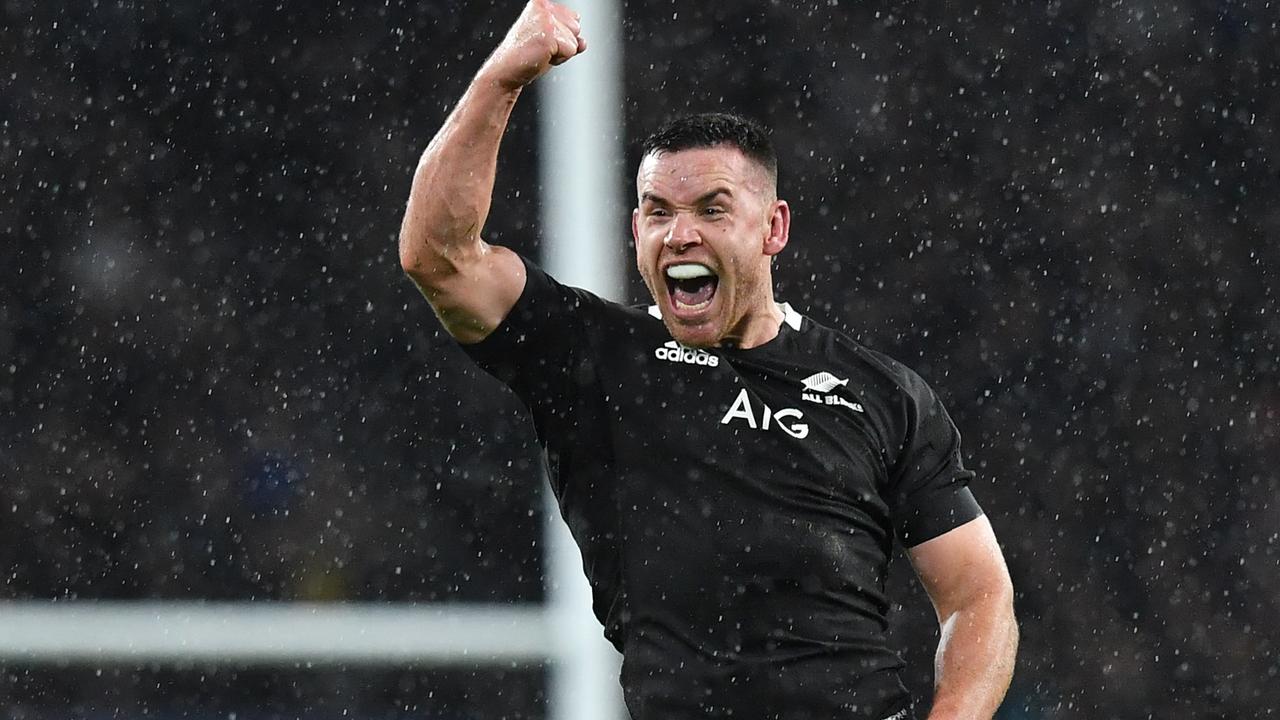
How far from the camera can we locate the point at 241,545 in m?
4.18

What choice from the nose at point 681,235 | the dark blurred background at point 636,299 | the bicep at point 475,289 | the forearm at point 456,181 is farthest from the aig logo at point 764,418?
the dark blurred background at point 636,299

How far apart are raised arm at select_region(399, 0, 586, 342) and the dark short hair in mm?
315

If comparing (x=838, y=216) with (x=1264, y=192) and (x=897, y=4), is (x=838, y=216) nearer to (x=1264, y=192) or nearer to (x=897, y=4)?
(x=897, y=4)

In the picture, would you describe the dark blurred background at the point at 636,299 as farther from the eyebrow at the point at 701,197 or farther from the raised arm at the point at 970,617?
the eyebrow at the point at 701,197

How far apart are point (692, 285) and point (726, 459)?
284 mm

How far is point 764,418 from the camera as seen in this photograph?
7.69 ft

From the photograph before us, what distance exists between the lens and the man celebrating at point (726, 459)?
2240mm

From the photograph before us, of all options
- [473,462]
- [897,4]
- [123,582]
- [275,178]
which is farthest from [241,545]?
[897,4]

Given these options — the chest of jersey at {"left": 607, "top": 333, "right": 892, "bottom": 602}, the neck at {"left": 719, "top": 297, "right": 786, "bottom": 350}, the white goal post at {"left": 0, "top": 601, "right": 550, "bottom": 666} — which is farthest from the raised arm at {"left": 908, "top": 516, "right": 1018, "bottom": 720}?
the white goal post at {"left": 0, "top": 601, "right": 550, "bottom": 666}

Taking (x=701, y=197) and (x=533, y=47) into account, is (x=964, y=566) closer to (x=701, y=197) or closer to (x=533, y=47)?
(x=701, y=197)

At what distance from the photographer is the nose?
2.34m

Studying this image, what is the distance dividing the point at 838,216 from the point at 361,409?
1249 mm

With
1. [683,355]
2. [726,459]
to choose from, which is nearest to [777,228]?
[683,355]

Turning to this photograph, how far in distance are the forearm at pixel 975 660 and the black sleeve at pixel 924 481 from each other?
125 millimetres
